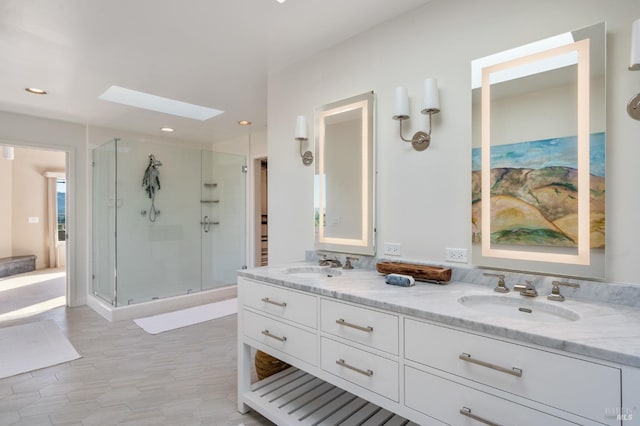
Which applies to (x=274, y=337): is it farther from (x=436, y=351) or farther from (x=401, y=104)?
(x=401, y=104)

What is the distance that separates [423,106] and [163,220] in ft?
14.0

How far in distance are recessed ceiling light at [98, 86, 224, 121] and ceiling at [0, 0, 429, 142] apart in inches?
8.1

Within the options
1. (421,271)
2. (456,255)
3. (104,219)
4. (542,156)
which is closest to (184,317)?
(104,219)

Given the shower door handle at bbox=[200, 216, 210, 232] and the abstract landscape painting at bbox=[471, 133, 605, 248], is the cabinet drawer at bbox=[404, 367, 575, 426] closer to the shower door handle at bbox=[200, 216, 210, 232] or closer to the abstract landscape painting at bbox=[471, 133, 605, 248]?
the abstract landscape painting at bbox=[471, 133, 605, 248]

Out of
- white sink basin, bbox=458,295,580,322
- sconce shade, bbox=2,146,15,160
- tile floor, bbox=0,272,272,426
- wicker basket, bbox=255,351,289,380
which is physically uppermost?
sconce shade, bbox=2,146,15,160

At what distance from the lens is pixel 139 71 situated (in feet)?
9.59

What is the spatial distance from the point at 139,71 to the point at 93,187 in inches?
100

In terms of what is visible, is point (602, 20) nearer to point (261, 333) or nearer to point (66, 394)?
point (261, 333)

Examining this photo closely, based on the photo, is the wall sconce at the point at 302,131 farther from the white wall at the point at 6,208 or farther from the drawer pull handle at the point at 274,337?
the white wall at the point at 6,208

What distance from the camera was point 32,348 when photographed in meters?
3.18

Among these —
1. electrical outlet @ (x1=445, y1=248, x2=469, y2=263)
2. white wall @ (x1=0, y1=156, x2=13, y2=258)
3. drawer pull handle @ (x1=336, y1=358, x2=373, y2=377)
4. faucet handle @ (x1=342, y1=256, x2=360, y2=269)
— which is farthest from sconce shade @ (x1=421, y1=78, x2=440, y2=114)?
white wall @ (x1=0, y1=156, x2=13, y2=258)

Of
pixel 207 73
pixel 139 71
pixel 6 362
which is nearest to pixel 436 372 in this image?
pixel 207 73

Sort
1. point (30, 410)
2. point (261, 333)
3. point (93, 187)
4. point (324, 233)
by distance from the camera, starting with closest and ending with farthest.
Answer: point (261, 333), point (30, 410), point (324, 233), point (93, 187)

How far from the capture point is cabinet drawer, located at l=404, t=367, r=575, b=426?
3.58ft
